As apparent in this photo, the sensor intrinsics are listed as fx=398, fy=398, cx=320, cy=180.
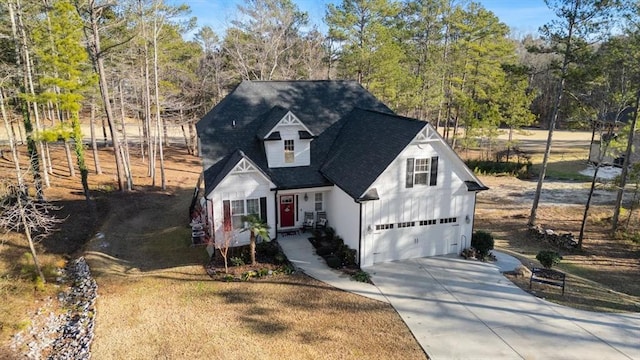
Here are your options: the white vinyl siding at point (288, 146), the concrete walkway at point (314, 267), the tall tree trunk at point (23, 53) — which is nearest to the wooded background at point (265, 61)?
the tall tree trunk at point (23, 53)

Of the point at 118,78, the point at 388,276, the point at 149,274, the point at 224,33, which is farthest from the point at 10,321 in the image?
the point at 224,33

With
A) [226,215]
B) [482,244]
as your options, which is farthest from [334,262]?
[482,244]

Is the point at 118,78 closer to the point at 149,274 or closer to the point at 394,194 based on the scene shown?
the point at 149,274

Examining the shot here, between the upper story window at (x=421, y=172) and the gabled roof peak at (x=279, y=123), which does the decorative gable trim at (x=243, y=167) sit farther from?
the upper story window at (x=421, y=172)

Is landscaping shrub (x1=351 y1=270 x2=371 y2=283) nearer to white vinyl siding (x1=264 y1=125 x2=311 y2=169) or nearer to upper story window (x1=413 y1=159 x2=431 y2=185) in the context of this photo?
upper story window (x1=413 y1=159 x2=431 y2=185)

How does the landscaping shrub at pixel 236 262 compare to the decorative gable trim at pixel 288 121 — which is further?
the decorative gable trim at pixel 288 121
